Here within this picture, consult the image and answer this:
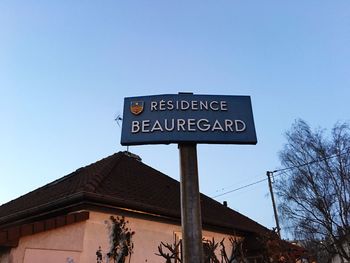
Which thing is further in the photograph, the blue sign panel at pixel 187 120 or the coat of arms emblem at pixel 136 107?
the coat of arms emblem at pixel 136 107

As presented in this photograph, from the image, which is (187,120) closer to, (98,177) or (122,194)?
(122,194)

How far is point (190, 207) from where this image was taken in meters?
6.76

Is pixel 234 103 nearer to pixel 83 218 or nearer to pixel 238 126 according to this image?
pixel 238 126

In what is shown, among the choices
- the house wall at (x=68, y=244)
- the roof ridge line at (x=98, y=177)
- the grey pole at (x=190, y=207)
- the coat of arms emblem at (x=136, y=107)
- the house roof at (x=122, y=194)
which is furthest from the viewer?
the roof ridge line at (x=98, y=177)

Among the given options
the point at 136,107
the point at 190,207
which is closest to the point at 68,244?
the point at 136,107

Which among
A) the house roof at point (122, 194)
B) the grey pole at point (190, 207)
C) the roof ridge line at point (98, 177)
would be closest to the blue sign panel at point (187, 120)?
the grey pole at point (190, 207)

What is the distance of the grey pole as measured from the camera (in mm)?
6535

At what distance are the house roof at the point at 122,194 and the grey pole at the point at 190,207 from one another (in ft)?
16.1

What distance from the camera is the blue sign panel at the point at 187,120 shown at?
7.27 m

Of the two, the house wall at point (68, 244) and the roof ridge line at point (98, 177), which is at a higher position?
the roof ridge line at point (98, 177)

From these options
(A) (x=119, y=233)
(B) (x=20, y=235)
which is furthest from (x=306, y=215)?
(B) (x=20, y=235)

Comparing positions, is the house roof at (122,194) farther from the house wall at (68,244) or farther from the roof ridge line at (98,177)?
the house wall at (68,244)

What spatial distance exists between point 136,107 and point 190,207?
2.10 meters

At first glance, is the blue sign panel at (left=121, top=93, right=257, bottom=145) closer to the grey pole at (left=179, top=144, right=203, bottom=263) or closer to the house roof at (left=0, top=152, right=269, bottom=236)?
the grey pole at (left=179, top=144, right=203, bottom=263)
